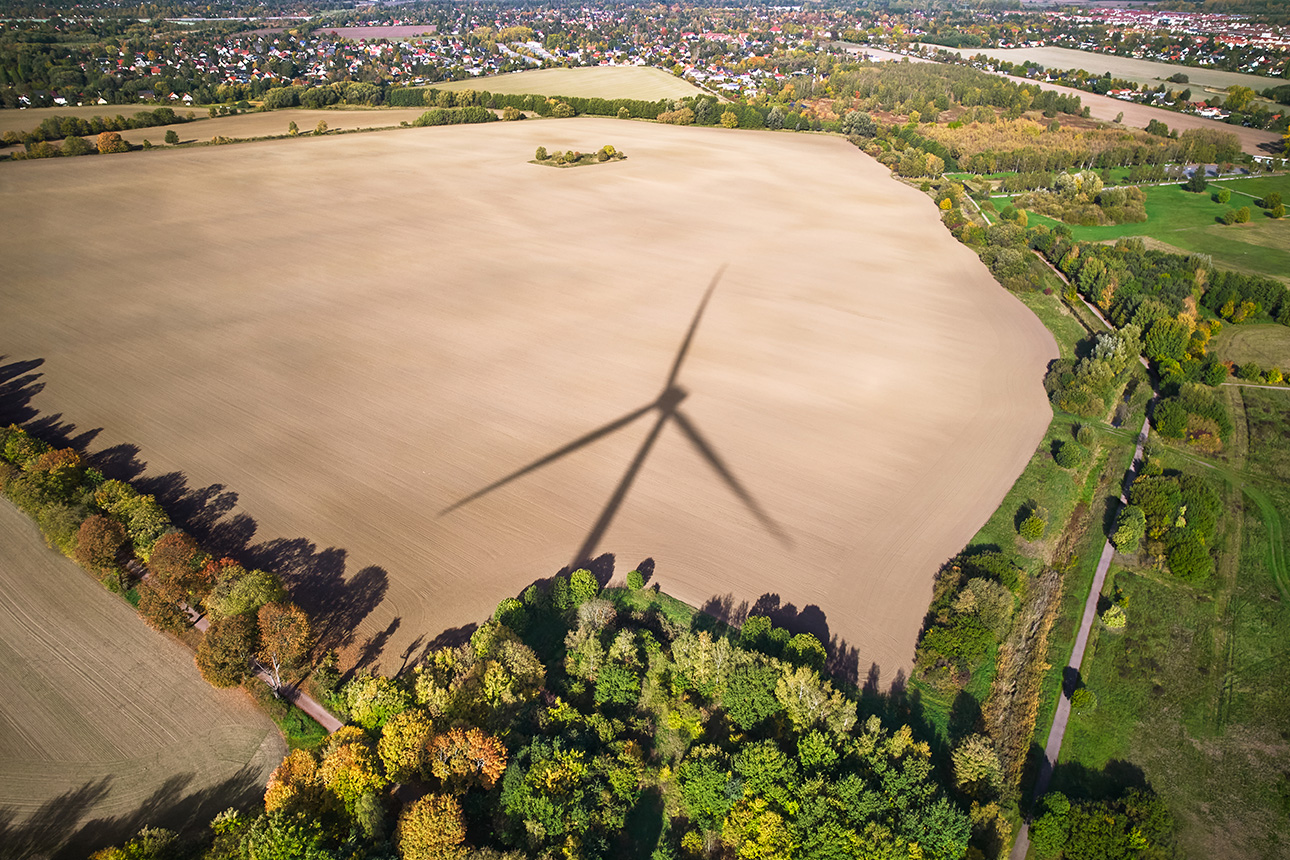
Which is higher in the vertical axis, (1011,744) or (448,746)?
(448,746)

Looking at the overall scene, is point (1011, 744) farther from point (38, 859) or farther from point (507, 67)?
point (507, 67)

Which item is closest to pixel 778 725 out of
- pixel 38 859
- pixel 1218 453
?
pixel 38 859

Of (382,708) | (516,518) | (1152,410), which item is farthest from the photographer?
(1152,410)

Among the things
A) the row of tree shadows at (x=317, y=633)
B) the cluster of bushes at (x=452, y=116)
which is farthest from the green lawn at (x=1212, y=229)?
the cluster of bushes at (x=452, y=116)

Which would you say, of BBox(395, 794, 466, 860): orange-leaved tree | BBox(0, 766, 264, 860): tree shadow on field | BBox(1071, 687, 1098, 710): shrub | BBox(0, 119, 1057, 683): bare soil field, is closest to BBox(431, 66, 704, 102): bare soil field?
BBox(0, 119, 1057, 683): bare soil field

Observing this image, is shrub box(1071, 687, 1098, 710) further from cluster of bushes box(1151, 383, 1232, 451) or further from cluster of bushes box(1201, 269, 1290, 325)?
cluster of bushes box(1201, 269, 1290, 325)

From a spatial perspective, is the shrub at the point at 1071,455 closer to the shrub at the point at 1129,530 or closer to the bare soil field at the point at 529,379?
the bare soil field at the point at 529,379
